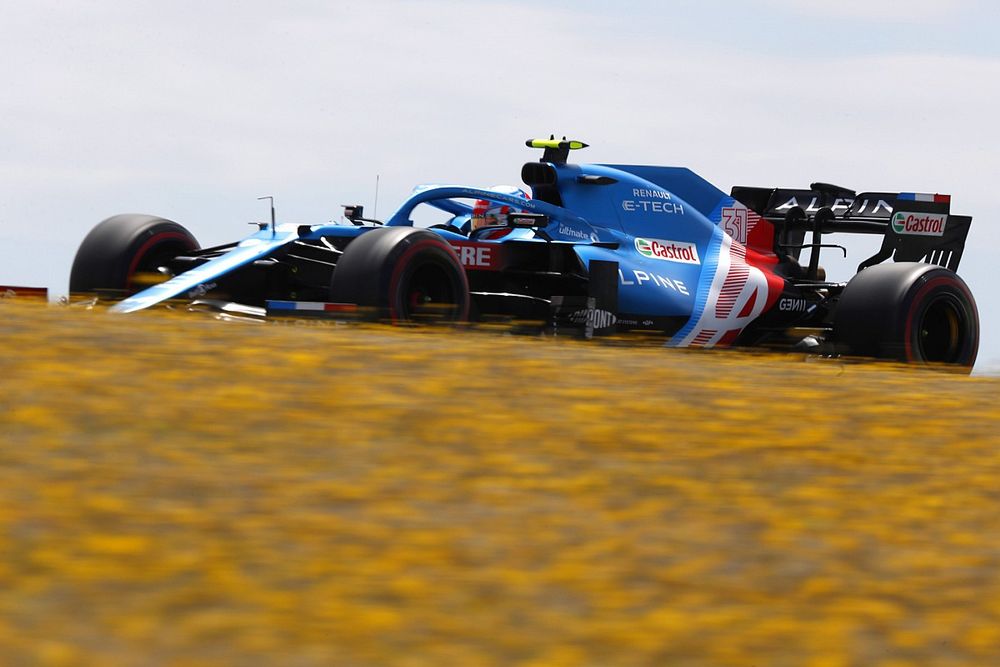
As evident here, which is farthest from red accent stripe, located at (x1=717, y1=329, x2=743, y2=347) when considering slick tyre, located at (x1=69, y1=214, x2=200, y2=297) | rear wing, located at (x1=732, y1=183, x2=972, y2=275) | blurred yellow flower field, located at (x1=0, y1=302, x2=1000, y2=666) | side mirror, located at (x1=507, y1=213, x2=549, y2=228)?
blurred yellow flower field, located at (x1=0, y1=302, x2=1000, y2=666)

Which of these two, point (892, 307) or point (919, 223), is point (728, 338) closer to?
point (892, 307)

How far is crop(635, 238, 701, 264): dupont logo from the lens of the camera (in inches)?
477

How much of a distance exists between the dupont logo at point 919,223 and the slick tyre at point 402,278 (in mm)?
5217

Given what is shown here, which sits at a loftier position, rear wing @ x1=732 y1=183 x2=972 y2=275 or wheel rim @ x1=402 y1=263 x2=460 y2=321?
rear wing @ x1=732 y1=183 x2=972 y2=275

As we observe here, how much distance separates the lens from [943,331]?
38.6ft

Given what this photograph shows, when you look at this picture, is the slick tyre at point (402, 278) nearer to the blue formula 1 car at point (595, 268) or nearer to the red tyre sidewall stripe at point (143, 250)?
the blue formula 1 car at point (595, 268)

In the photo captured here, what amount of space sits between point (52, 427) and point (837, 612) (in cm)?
267

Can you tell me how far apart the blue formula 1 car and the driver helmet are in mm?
25

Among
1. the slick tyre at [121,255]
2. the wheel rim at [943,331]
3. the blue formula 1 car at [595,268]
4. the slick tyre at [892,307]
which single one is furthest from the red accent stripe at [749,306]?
the slick tyre at [121,255]

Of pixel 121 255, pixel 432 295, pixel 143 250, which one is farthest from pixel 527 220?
pixel 121 255

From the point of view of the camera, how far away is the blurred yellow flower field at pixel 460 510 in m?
3.87

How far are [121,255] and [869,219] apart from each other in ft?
24.1

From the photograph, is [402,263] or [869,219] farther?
[869,219]

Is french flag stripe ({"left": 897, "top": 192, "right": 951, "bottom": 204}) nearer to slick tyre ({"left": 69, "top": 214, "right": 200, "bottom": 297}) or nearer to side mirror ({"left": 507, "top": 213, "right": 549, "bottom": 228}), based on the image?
side mirror ({"left": 507, "top": 213, "right": 549, "bottom": 228})
